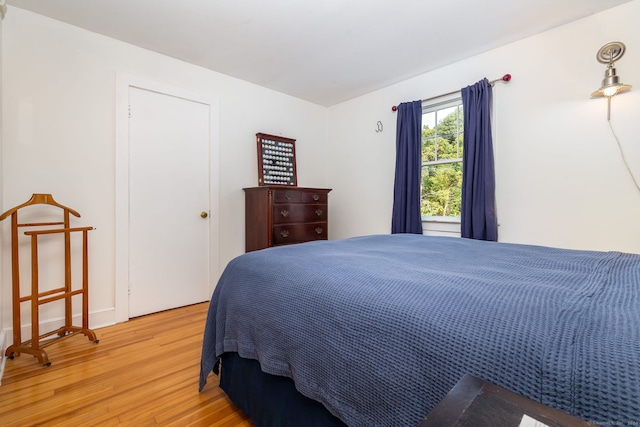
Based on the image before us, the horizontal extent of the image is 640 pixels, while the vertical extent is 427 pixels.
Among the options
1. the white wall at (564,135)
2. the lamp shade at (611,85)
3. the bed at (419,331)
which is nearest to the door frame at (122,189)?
the bed at (419,331)

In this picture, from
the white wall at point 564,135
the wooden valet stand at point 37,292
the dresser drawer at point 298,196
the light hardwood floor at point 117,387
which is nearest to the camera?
the light hardwood floor at point 117,387

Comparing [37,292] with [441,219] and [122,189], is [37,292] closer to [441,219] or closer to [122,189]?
[122,189]

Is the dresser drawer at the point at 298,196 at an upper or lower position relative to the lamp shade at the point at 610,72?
lower

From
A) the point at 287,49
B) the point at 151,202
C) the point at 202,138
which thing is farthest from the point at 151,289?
the point at 287,49

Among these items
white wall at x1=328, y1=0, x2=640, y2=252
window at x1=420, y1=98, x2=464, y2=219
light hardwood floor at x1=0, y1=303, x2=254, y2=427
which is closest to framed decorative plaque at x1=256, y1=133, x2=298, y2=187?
window at x1=420, y1=98, x2=464, y2=219

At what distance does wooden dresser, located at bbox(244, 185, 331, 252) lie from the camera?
9.95 feet

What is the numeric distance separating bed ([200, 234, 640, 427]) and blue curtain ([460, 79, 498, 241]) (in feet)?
3.90

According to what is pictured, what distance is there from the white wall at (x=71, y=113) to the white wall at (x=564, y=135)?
2841 millimetres

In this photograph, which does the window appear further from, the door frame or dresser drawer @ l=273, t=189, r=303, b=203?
the door frame

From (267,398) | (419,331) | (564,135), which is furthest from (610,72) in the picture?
(267,398)

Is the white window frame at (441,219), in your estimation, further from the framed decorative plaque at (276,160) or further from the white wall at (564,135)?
A: the framed decorative plaque at (276,160)

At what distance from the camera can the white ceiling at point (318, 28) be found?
2.11 metres

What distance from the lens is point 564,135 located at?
2340mm

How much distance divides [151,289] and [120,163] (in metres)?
1.20
